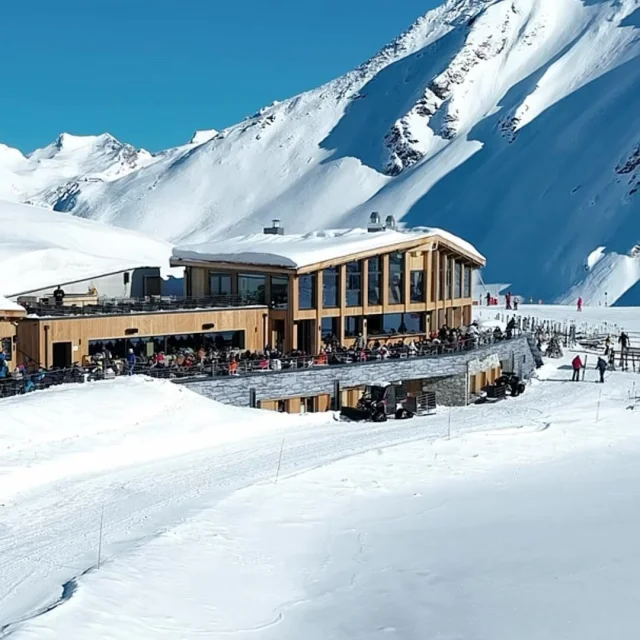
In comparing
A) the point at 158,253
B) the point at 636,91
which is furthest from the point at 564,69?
the point at 158,253

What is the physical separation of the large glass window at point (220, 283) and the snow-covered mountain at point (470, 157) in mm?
50506

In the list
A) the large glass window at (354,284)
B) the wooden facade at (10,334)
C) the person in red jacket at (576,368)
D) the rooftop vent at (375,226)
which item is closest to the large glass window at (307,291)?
the large glass window at (354,284)

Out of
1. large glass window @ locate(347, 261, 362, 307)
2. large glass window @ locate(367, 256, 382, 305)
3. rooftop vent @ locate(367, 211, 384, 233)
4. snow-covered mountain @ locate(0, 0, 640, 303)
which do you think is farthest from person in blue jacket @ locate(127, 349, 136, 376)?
snow-covered mountain @ locate(0, 0, 640, 303)

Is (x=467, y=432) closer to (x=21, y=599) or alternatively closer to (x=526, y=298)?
(x=21, y=599)

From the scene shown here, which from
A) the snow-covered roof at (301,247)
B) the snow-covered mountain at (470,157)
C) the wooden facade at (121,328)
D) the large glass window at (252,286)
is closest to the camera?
the wooden facade at (121,328)

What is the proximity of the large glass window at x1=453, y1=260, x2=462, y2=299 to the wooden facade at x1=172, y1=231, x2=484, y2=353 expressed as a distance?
4 centimetres

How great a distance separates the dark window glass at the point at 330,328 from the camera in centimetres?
3250

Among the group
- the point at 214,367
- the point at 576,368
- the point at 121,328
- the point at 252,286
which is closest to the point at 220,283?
the point at 252,286

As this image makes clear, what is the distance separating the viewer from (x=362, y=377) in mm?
29969

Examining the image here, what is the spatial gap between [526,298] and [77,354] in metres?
60.8

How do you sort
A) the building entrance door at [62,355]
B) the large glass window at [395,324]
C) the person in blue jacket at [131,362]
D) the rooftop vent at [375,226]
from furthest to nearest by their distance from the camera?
the rooftop vent at [375,226], the large glass window at [395,324], the building entrance door at [62,355], the person in blue jacket at [131,362]

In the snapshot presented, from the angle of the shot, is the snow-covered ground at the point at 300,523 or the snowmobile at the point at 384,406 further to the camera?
the snowmobile at the point at 384,406

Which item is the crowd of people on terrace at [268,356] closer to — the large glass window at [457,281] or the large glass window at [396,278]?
the large glass window at [396,278]

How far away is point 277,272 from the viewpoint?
103 feet
